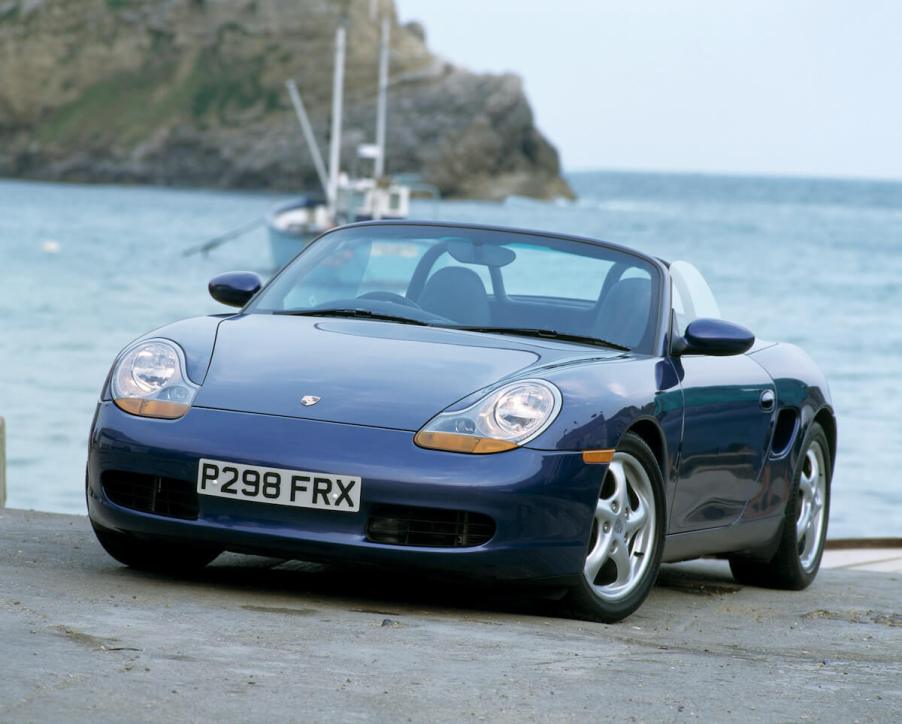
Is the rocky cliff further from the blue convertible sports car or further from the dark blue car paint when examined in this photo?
the dark blue car paint

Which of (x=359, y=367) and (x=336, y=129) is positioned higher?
(x=359, y=367)

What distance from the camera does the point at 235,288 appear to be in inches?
236

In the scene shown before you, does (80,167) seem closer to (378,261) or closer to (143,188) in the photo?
(143,188)

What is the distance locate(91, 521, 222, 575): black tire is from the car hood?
58 cm

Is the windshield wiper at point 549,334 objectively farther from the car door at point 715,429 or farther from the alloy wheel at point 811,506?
the alloy wheel at point 811,506

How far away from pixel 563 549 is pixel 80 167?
151836mm

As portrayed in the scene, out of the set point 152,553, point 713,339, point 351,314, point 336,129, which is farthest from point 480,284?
point 336,129

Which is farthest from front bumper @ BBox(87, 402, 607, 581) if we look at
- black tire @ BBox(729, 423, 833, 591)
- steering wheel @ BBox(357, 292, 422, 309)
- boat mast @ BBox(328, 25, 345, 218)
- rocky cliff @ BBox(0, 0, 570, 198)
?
rocky cliff @ BBox(0, 0, 570, 198)

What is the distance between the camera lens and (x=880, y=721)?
3.74 m

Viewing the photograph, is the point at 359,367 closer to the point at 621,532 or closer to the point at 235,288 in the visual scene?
the point at 621,532

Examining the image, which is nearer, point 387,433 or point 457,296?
point 387,433

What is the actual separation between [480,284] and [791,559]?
6.38 feet

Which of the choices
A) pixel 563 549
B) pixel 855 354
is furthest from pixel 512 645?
pixel 855 354

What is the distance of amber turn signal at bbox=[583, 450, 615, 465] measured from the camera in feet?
16.0
